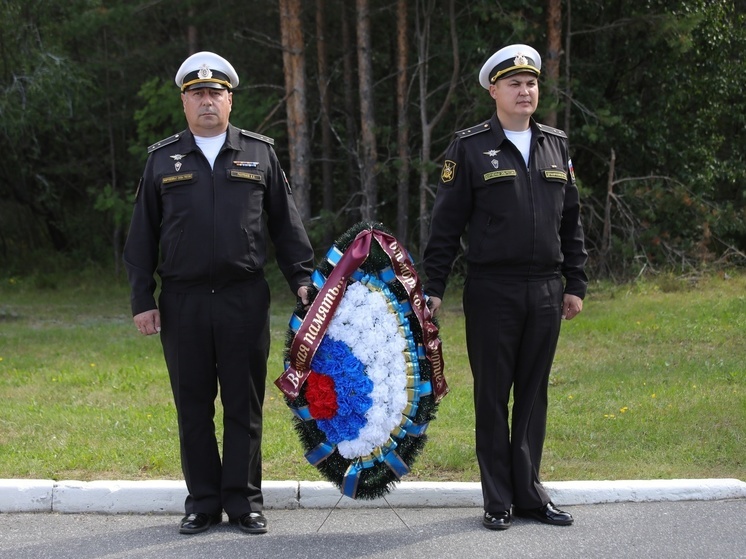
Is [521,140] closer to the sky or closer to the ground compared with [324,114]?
closer to the ground

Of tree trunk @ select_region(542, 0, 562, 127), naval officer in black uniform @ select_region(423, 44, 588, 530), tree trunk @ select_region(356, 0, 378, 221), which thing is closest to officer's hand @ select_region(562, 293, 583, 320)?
naval officer in black uniform @ select_region(423, 44, 588, 530)

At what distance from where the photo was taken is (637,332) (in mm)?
10023

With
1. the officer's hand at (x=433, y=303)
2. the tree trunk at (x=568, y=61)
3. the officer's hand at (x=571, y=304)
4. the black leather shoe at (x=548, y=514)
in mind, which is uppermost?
the tree trunk at (x=568, y=61)

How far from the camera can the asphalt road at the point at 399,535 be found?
171 inches

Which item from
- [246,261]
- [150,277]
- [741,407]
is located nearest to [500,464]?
[246,261]

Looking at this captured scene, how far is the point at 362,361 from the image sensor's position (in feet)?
15.1

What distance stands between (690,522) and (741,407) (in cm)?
223

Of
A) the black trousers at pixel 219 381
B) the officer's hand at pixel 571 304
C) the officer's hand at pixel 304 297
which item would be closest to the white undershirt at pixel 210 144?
the black trousers at pixel 219 381

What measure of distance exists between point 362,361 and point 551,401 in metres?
3.07

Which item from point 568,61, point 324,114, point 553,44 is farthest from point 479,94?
point 324,114

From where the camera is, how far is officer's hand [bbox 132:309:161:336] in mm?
4613

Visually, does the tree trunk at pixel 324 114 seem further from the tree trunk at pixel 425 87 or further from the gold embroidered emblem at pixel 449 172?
the gold embroidered emblem at pixel 449 172

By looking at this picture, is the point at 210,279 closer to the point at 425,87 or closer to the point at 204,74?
the point at 204,74

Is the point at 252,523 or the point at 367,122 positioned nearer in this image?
the point at 252,523
